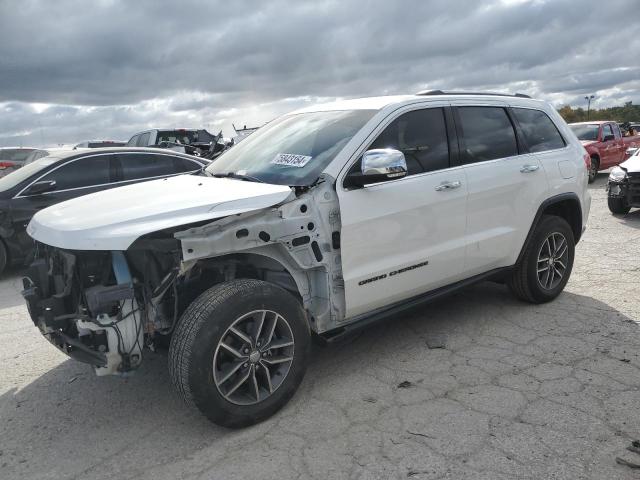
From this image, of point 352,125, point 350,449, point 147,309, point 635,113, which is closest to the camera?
point 350,449

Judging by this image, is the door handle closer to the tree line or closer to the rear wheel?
the rear wheel

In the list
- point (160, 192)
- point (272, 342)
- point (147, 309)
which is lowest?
point (272, 342)

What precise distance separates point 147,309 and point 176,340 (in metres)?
0.29

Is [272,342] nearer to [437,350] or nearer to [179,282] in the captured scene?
[179,282]

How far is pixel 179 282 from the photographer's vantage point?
326 cm

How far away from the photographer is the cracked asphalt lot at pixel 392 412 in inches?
109

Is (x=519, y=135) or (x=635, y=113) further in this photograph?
(x=635, y=113)

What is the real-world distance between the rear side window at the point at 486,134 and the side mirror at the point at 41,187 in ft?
17.5

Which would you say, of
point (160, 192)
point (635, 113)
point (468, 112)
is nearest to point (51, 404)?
point (160, 192)

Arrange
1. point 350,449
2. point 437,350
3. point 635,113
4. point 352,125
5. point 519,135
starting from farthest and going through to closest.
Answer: point 635,113
point 519,135
point 437,350
point 352,125
point 350,449

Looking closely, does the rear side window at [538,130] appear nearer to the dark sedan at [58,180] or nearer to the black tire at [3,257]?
the dark sedan at [58,180]

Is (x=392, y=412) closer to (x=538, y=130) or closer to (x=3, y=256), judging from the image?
(x=538, y=130)

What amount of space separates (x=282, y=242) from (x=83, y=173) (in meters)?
5.08

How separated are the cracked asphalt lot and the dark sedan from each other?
2.58 m
